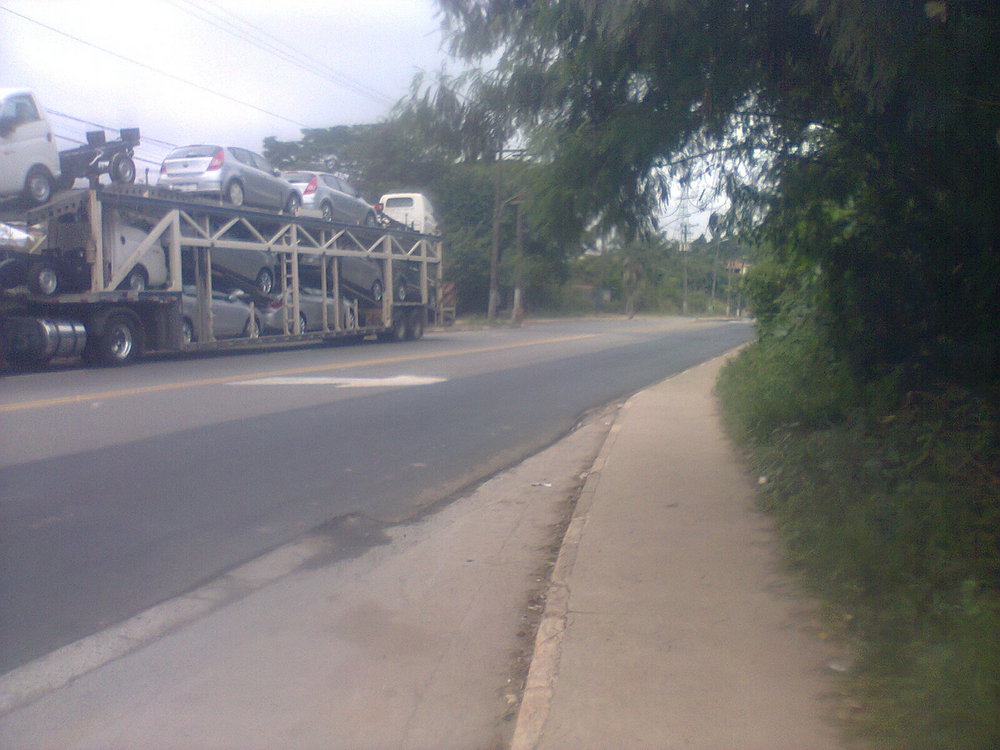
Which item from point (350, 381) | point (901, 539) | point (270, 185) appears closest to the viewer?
point (901, 539)

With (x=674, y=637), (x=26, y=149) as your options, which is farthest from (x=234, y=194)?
(x=674, y=637)

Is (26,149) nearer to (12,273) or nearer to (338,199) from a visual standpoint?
(12,273)

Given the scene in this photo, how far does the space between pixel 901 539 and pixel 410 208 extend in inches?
1129

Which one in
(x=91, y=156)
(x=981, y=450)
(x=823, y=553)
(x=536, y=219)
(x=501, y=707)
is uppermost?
(x=91, y=156)

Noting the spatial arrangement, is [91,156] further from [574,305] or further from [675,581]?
[574,305]

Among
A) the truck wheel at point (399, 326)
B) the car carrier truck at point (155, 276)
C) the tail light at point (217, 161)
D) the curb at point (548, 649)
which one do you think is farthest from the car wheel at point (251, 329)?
the curb at point (548, 649)

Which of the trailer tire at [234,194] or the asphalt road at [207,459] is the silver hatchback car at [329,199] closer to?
the trailer tire at [234,194]

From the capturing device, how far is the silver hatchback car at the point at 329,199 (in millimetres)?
23844

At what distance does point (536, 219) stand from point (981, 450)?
375 cm

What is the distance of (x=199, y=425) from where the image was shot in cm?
1026

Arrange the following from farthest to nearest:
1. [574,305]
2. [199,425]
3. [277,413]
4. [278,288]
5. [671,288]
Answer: [671,288] < [574,305] < [278,288] < [277,413] < [199,425]

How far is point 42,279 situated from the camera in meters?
15.6

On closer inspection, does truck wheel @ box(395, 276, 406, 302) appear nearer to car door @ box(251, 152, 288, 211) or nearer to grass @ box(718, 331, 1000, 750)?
car door @ box(251, 152, 288, 211)

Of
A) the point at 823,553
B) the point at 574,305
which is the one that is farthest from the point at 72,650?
the point at 574,305
